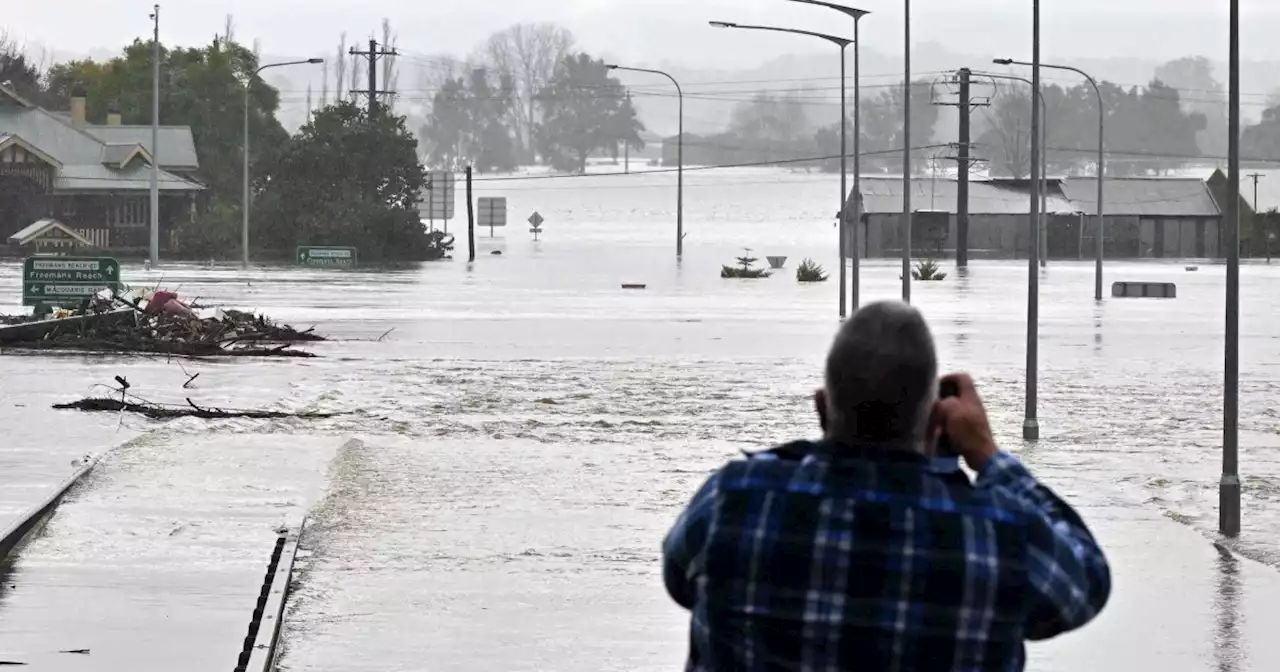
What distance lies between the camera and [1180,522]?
13.4 m

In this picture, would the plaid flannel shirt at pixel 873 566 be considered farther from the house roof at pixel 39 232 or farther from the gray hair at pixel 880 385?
the house roof at pixel 39 232

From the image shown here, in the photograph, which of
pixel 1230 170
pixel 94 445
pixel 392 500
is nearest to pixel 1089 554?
pixel 1230 170

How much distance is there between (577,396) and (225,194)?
84.1m

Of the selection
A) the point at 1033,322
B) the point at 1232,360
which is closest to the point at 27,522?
the point at 1232,360

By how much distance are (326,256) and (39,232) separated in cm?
1338

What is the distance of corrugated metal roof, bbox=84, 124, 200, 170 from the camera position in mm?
95875

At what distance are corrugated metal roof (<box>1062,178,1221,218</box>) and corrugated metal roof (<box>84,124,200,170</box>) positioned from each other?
46.2 metres

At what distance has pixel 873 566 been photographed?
3361mm

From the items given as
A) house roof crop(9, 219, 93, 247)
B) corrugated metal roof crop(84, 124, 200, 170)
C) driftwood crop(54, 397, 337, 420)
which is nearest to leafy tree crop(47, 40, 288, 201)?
corrugated metal roof crop(84, 124, 200, 170)

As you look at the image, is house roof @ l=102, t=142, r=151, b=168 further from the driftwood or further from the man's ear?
the man's ear

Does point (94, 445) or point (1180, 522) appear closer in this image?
point (1180, 522)

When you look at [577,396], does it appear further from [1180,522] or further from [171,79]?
[171,79]

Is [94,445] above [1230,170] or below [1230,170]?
below

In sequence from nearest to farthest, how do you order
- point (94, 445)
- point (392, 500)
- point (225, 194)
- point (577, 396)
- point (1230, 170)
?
point (1230, 170)
point (392, 500)
point (94, 445)
point (577, 396)
point (225, 194)
